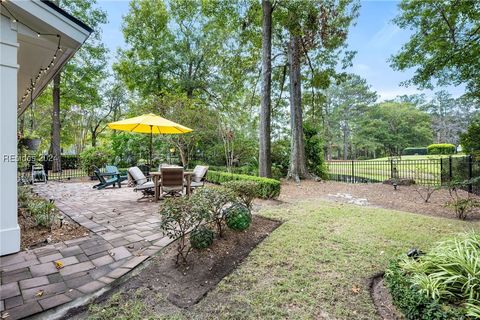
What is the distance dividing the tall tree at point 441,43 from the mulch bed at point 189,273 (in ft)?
32.5

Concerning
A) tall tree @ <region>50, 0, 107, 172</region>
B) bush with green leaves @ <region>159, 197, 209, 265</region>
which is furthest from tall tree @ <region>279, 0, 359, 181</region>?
tall tree @ <region>50, 0, 107, 172</region>

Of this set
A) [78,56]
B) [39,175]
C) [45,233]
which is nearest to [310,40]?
[45,233]

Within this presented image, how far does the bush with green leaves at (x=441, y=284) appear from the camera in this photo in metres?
1.86

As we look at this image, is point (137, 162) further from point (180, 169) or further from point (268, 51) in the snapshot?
point (268, 51)

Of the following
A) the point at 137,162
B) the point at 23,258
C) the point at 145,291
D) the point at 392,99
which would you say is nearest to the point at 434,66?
the point at 145,291

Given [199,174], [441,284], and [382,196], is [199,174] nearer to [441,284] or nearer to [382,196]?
[382,196]

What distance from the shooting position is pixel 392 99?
Answer: 144ft

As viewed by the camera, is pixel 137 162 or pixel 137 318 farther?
pixel 137 162

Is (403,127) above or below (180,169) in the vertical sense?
above

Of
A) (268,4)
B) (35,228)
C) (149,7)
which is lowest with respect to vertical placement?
(35,228)

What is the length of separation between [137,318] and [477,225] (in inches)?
256

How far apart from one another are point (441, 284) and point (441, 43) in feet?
33.5

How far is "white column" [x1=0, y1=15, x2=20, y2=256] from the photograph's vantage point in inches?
121

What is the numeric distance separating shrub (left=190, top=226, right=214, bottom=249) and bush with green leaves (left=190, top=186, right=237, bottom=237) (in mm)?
207
